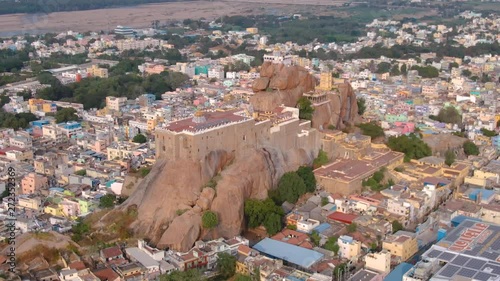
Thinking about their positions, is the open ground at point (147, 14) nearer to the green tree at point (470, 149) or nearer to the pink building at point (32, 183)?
the pink building at point (32, 183)

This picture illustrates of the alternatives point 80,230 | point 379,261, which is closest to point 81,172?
point 80,230

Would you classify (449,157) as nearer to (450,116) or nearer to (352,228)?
(450,116)

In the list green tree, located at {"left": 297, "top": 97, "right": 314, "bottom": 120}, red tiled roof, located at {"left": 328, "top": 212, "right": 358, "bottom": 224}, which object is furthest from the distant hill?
red tiled roof, located at {"left": 328, "top": 212, "right": 358, "bottom": 224}

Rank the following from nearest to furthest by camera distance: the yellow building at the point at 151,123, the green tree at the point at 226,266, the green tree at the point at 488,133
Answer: the green tree at the point at 226,266 < the green tree at the point at 488,133 < the yellow building at the point at 151,123

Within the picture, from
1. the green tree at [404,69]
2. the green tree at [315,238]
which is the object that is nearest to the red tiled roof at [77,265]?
the green tree at [315,238]

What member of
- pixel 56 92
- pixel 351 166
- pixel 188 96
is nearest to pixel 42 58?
pixel 56 92

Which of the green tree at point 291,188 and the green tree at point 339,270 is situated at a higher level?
the green tree at point 291,188
